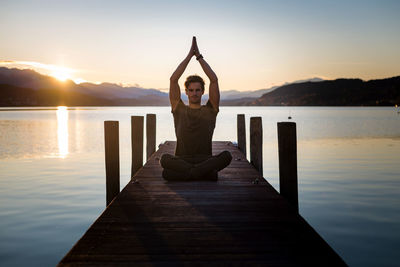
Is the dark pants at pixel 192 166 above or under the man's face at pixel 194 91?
under

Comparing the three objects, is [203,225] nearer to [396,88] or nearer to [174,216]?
[174,216]

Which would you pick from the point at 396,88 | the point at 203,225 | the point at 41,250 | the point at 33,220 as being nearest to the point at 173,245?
the point at 203,225

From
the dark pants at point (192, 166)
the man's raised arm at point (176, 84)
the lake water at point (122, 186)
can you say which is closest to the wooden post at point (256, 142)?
the lake water at point (122, 186)

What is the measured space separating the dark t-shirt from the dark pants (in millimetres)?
149

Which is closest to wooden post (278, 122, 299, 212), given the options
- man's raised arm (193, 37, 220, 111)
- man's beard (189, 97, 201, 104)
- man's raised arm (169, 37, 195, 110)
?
man's raised arm (193, 37, 220, 111)

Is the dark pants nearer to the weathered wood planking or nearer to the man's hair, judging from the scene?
the weathered wood planking

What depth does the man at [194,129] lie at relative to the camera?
576 cm

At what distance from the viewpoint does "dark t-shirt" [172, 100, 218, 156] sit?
19.2 feet

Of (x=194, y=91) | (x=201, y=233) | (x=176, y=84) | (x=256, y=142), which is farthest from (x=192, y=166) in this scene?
(x=256, y=142)

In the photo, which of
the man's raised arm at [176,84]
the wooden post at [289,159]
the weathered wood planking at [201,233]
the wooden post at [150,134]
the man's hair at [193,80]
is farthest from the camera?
the wooden post at [150,134]

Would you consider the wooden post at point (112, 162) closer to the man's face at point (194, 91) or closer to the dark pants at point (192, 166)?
the dark pants at point (192, 166)

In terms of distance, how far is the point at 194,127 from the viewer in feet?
19.3

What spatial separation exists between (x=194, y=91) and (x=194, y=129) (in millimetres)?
683

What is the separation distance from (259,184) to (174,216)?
2255 mm
